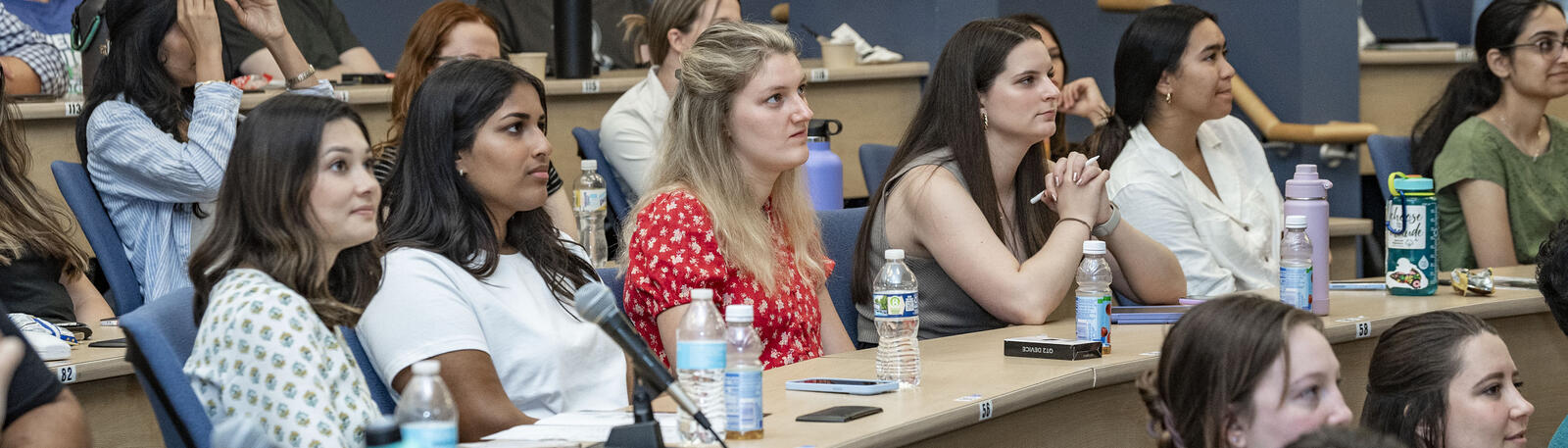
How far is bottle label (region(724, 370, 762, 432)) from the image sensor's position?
1.69m

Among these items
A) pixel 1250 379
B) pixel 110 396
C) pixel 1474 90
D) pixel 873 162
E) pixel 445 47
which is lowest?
pixel 110 396

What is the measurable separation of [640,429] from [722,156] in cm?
100

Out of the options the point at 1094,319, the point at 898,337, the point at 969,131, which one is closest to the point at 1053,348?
the point at 1094,319

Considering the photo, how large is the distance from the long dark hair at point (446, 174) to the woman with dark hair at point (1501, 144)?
100 inches

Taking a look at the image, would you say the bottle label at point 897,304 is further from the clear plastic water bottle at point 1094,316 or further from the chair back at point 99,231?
the chair back at point 99,231

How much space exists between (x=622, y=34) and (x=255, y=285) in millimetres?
3912

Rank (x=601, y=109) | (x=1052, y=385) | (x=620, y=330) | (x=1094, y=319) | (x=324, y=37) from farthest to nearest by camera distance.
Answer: (x=324, y=37)
(x=601, y=109)
(x=1094, y=319)
(x=1052, y=385)
(x=620, y=330)

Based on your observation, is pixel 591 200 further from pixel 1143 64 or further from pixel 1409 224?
pixel 1409 224

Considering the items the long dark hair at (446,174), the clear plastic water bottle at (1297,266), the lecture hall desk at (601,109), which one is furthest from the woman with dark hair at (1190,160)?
the long dark hair at (446,174)

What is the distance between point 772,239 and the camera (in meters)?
2.50

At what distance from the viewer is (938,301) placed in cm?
270

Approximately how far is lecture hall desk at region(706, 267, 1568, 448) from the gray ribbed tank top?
0.11m

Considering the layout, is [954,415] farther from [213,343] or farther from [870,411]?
[213,343]

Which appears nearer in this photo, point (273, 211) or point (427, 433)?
point (427, 433)
